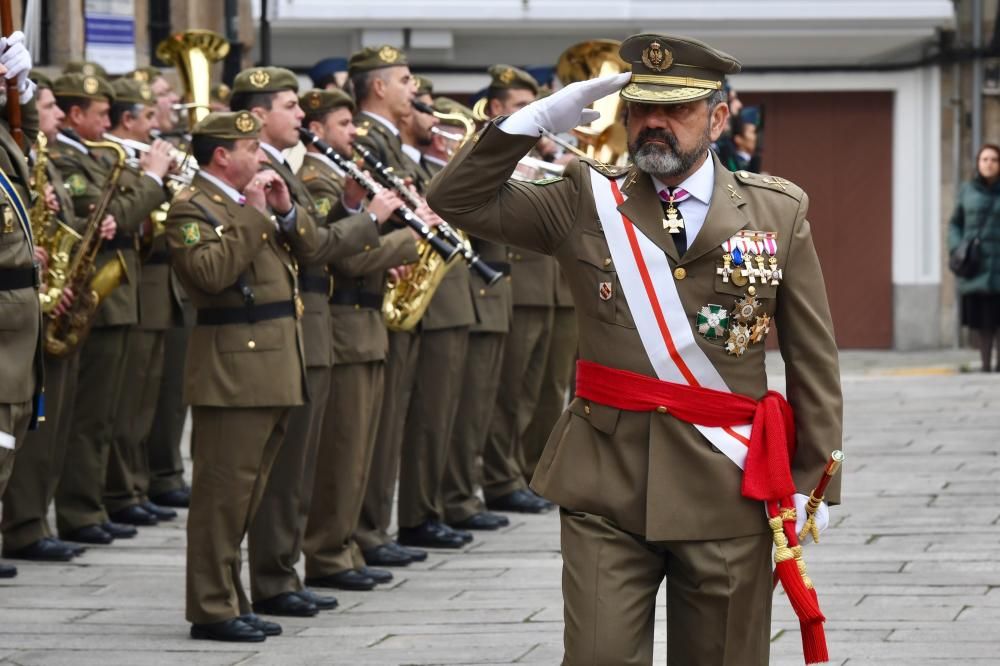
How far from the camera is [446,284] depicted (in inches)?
381

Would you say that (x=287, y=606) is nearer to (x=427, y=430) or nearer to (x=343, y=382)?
(x=343, y=382)

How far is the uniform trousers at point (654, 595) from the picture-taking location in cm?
500

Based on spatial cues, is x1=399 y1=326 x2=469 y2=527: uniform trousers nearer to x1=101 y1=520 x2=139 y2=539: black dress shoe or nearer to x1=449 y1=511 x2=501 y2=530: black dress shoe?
x1=449 y1=511 x2=501 y2=530: black dress shoe

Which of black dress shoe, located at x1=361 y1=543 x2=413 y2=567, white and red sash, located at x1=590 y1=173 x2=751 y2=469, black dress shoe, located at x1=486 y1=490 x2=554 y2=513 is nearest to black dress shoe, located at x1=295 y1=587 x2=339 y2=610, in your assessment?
black dress shoe, located at x1=361 y1=543 x2=413 y2=567

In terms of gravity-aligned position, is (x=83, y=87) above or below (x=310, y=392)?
above

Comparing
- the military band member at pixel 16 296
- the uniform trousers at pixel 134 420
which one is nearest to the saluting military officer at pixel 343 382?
the military band member at pixel 16 296

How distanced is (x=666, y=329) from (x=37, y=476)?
4.70 metres

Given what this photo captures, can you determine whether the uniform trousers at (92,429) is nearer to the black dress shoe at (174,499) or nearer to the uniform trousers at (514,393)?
the black dress shoe at (174,499)

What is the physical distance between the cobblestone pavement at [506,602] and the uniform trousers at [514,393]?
15.0 inches

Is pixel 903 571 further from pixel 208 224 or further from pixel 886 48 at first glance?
pixel 886 48

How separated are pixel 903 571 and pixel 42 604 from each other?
351 cm

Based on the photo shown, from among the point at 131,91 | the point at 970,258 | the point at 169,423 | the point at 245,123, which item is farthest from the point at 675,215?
the point at 970,258

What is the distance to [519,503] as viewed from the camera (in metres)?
10.8

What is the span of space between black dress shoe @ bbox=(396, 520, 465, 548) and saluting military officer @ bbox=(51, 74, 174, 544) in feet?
4.24
